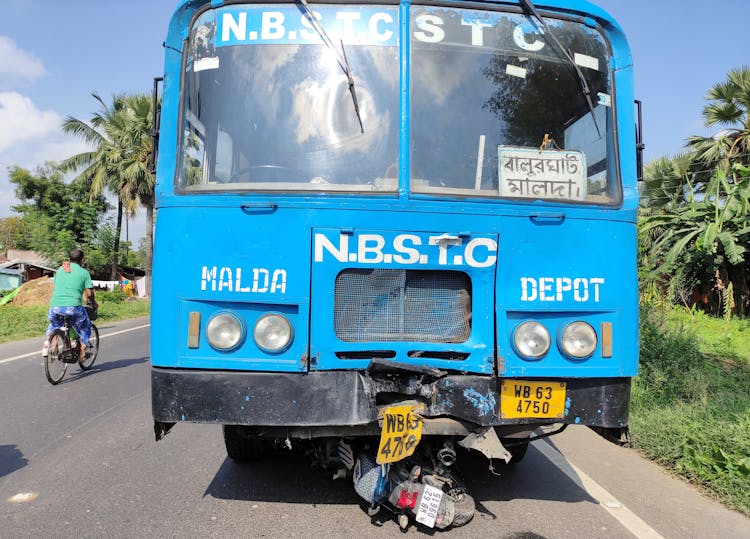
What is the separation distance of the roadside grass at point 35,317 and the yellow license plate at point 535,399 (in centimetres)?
1270

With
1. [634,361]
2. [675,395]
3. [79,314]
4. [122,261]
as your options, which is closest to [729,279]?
[675,395]

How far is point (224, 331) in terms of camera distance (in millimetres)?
3172

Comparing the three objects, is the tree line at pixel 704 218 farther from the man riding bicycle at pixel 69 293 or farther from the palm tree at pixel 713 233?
the man riding bicycle at pixel 69 293

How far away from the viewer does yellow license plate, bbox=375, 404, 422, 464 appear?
311 centimetres

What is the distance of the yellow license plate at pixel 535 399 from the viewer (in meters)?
3.23

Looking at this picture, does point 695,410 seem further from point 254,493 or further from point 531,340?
point 254,493

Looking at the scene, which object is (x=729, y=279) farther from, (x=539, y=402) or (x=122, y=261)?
(x=122, y=261)

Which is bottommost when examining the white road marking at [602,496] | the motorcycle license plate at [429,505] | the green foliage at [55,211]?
the white road marking at [602,496]

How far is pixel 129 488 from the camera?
4105mm

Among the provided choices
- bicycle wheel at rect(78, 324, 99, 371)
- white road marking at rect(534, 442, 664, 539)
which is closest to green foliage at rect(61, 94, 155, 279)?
bicycle wheel at rect(78, 324, 99, 371)

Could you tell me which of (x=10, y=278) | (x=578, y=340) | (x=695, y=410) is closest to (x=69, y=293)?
(x=578, y=340)

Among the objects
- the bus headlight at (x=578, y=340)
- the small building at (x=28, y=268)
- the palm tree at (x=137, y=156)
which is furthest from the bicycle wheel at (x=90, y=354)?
the small building at (x=28, y=268)

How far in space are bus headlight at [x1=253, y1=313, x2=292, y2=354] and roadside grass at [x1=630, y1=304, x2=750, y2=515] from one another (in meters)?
3.15

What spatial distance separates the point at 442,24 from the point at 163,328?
222cm
